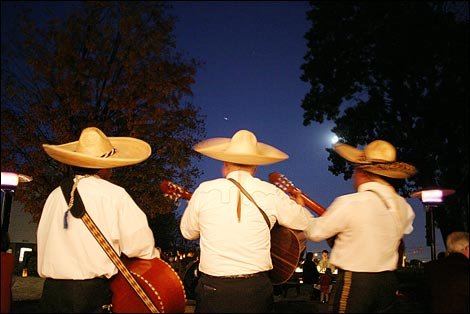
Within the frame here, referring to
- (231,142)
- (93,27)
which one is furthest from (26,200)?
(231,142)

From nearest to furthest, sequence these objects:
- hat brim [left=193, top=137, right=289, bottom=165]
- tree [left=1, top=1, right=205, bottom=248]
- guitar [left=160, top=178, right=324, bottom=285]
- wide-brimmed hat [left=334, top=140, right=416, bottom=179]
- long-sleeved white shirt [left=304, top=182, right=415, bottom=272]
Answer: long-sleeved white shirt [left=304, top=182, right=415, bottom=272], hat brim [left=193, top=137, right=289, bottom=165], wide-brimmed hat [left=334, top=140, right=416, bottom=179], guitar [left=160, top=178, right=324, bottom=285], tree [left=1, top=1, right=205, bottom=248]

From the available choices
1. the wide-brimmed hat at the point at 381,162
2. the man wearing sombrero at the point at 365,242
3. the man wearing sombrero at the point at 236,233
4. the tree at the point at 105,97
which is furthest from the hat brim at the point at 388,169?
the tree at the point at 105,97

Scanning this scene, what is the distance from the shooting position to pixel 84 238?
3.45 metres

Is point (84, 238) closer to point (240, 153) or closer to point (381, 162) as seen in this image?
point (240, 153)

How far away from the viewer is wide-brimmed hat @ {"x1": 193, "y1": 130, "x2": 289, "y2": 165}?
407 centimetres

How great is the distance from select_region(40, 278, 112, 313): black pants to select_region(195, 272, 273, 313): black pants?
2.45 ft

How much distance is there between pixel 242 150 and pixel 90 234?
4.40ft

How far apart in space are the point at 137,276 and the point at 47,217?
74 cm

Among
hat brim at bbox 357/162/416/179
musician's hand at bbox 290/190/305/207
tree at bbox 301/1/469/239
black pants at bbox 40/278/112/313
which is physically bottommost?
black pants at bbox 40/278/112/313

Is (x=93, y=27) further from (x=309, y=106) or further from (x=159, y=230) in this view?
(x=159, y=230)

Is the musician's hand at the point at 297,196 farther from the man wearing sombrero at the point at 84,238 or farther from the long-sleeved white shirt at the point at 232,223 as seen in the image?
the man wearing sombrero at the point at 84,238

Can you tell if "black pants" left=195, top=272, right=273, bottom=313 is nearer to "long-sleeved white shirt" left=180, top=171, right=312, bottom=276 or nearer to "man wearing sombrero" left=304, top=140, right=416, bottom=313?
"long-sleeved white shirt" left=180, top=171, right=312, bottom=276

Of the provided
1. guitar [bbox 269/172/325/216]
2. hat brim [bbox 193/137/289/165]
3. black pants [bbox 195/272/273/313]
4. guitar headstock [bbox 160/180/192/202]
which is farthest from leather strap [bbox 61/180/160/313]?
guitar [bbox 269/172/325/216]

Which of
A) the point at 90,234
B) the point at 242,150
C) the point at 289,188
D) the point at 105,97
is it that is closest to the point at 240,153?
the point at 242,150
